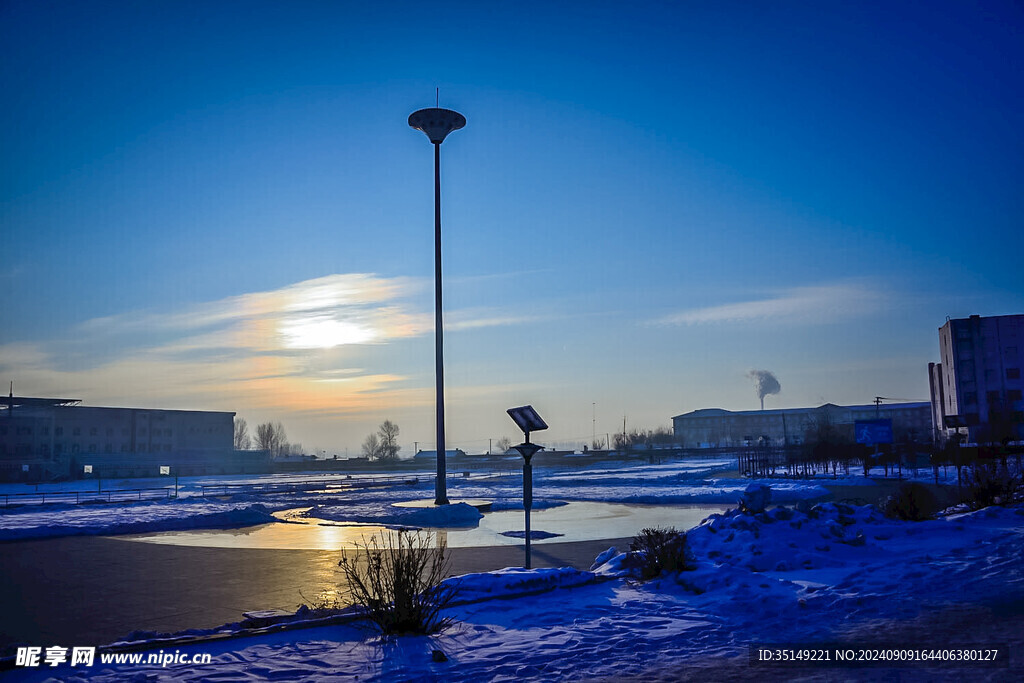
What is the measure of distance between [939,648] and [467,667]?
13.9 feet

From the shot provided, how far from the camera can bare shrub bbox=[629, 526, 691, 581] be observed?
1011 cm

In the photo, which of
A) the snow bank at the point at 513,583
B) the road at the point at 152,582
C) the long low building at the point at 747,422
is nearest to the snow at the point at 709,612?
the snow bank at the point at 513,583

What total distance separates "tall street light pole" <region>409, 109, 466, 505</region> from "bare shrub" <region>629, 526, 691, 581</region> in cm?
1724

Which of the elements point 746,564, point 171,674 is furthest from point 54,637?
point 746,564

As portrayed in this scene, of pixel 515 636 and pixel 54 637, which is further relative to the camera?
pixel 54 637

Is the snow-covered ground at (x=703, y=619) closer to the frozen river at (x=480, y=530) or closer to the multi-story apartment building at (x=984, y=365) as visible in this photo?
the frozen river at (x=480, y=530)

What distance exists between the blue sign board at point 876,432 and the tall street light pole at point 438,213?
2404 centimetres

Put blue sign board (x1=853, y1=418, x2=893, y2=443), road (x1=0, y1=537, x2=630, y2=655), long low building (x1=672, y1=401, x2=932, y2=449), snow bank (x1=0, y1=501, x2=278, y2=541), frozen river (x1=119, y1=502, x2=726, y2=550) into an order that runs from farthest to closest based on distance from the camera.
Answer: long low building (x1=672, y1=401, x2=932, y2=449) → blue sign board (x1=853, y1=418, x2=893, y2=443) → snow bank (x1=0, y1=501, x2=278, y2=541) → frozen river (x1=119, y1=502, x2=726, y2=550) → road (x1=0, y1=537, x2=630, y2=655)

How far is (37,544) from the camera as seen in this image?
18.1 m

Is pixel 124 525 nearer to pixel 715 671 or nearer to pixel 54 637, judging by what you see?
pixel 54 637

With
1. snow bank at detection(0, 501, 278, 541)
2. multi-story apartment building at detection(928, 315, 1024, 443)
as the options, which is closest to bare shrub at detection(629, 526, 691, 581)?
snow bank at detection(0, 501, 278, 541)

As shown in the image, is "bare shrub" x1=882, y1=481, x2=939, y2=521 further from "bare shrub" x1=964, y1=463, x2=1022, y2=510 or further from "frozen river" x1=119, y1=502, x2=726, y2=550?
"frozen river" x1=119, y1=502, x2=726, y2=550

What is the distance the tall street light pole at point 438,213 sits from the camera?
93.7 feet

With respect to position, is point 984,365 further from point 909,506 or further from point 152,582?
point 152,582
